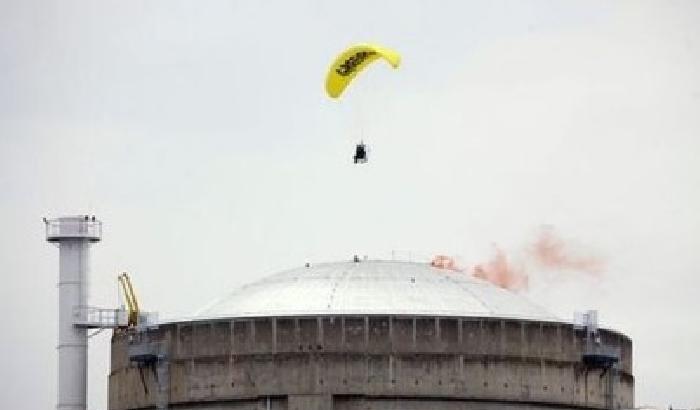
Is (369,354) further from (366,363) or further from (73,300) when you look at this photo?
(73,300)

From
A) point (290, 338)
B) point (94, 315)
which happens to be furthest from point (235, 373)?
point (94, 315)

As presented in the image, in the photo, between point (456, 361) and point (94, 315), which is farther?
point (94, 315)

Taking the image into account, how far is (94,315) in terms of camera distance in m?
161

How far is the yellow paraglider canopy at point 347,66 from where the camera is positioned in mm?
147375

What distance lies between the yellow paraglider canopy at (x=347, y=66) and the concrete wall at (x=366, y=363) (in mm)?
12014

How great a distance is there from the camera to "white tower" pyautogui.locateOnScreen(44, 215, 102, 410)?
160250 mm

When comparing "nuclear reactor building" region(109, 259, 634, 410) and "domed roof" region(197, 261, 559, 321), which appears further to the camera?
"domed roof" region(197, 261, 559, 321)

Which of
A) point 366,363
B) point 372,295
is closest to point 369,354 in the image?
point 366,363

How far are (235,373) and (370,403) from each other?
23.9 feet

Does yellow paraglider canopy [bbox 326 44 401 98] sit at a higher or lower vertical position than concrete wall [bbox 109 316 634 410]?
higher

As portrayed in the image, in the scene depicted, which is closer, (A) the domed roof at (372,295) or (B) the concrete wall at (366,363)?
(B) the concrete wall at (366,363)

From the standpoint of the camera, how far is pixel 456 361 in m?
149

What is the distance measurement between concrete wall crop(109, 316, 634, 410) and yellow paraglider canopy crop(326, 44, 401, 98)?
1201 centimetres

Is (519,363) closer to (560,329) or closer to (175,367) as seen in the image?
(560,329)
